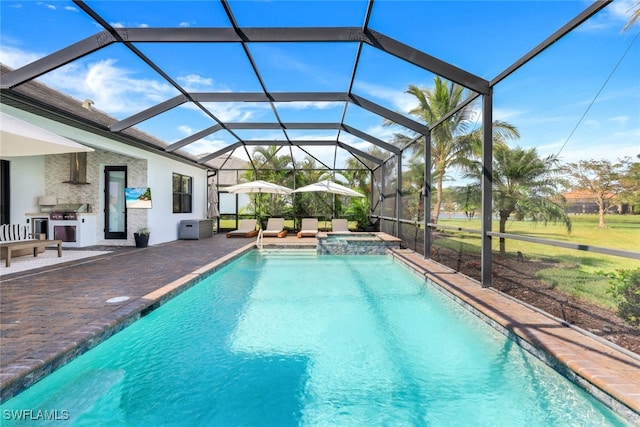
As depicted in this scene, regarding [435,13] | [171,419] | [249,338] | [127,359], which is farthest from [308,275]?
[435,13]

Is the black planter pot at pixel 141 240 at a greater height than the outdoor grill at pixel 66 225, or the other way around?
the outdoor grill at pixel 66 225

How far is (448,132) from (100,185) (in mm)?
11184

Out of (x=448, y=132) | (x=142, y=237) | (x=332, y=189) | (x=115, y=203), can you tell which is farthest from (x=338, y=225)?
(x=115, y=203)

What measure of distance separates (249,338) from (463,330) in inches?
111

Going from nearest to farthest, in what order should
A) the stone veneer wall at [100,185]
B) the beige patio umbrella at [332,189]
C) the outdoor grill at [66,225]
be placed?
the outdoor grill at [66,225] < the stone veneer wall at [100,185] < the beige patio umbrella at [332,189]

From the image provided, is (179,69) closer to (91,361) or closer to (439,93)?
(91,361)

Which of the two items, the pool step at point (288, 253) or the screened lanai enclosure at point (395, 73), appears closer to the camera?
the screened lanai enclosure at point (395, 73)

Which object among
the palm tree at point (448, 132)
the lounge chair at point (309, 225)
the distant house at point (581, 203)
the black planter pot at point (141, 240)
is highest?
the palm tree at point (448, 132)

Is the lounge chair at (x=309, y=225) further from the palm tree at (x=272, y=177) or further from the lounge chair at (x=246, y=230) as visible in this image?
the lounge chair at (x=246, y=230)

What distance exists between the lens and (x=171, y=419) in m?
2.59

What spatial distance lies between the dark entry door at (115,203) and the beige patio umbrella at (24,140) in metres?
7.04

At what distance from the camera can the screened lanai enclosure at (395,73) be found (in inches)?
159

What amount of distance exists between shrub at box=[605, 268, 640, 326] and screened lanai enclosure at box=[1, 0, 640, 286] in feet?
2.37

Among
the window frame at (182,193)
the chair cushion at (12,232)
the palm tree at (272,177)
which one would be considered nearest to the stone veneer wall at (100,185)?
the window frame at (182,193)
